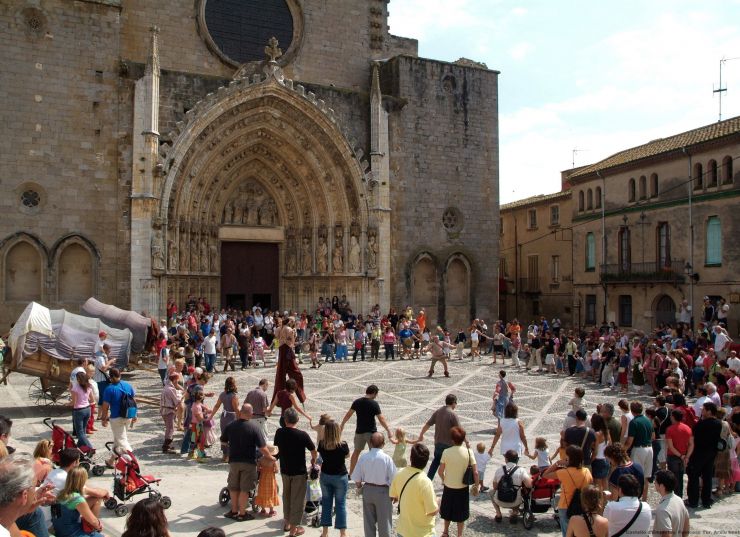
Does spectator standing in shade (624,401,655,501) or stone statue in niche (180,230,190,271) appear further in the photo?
stone statue in niche (180,230,190,271)

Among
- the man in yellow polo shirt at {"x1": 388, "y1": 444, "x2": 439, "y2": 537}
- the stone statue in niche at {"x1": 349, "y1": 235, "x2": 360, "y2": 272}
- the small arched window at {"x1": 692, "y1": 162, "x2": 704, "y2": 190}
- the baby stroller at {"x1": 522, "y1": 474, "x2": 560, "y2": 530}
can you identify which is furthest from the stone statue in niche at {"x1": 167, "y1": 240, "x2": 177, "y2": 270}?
the small arched window at {"x1": 692, "y1": 162, "x2": 704, "y2": 190}

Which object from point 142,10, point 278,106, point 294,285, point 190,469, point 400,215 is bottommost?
point 190,469

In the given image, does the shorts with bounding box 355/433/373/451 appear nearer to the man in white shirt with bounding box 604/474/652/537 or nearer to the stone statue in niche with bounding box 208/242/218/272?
the man in white shirt with bounding box 604/474/652/537

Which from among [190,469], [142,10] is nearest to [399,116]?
[142,10]

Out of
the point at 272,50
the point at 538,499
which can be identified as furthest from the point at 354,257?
the point at 538,499

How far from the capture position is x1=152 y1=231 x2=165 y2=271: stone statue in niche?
2050 cm

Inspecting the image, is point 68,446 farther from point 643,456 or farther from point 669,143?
point 669,143

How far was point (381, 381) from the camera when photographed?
669 inches

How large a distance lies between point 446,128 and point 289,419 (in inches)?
805

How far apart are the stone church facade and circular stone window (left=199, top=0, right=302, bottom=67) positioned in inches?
2.1

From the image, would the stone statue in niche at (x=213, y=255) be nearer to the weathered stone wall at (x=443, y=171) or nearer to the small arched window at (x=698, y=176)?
the weathered stone wall at (x=443, y=171)

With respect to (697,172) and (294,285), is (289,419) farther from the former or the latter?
(697,172)

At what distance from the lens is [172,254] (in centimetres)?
2119

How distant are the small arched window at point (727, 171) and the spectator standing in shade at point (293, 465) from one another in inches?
842
